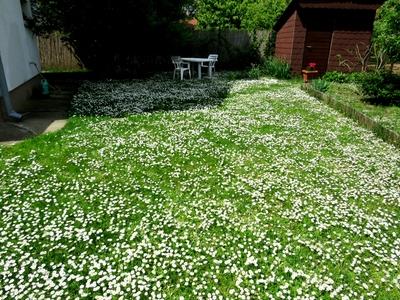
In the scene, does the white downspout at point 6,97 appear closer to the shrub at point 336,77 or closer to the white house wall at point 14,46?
the white house wall at point 14,46

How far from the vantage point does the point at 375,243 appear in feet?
10.6

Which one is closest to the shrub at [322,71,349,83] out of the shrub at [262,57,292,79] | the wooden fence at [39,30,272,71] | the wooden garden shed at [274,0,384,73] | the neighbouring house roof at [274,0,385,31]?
the wooden garden shed at [274,0,384,73]

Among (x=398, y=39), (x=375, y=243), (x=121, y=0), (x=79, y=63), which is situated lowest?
(x=375, y=243)

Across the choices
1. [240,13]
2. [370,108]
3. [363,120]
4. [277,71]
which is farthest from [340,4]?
[240,13]

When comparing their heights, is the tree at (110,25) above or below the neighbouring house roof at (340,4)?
below

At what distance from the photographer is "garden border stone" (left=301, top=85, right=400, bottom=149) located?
615cm

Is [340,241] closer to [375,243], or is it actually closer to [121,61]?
[375,243]

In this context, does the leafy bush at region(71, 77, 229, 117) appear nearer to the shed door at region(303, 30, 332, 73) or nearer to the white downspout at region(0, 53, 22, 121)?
the white downspout at region(0, 53, 22, 121)

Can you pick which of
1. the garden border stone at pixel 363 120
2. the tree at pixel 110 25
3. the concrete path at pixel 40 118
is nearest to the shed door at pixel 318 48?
the garden border stone at pixel 363 120

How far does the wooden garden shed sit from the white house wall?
1136 cm

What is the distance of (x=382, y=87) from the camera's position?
9203 millimetres

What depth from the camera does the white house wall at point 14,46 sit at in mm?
7301

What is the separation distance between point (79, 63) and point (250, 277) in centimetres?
1561

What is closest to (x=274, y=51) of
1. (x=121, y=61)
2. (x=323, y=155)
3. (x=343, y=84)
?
(x=343, y=84)
